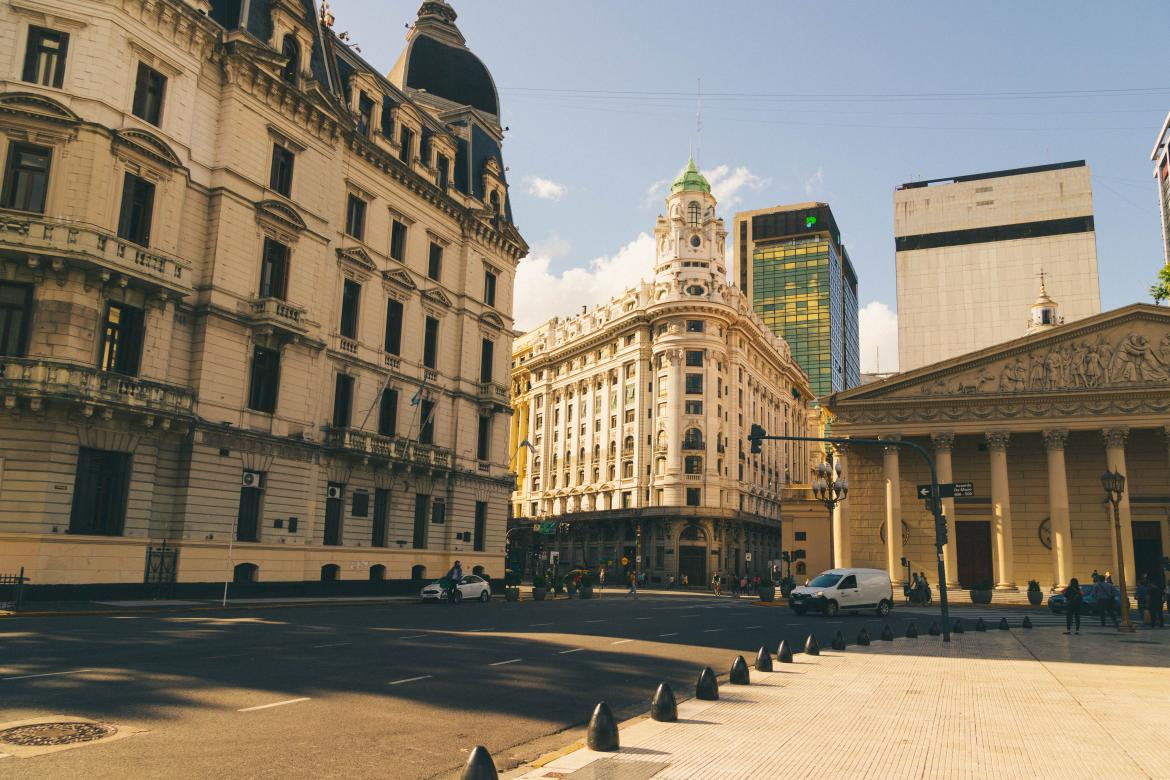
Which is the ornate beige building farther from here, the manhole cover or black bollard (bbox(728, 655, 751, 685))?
the manhole cover

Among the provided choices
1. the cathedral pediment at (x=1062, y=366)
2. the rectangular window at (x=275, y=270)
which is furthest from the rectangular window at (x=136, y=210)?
the cathedral pediment at (x=1062, y=366)

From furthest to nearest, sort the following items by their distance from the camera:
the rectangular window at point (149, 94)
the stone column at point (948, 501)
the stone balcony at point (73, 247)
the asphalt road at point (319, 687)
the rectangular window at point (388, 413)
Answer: the stone column at point (948, 501) < the rectangular window at point (388, 413) < the rectangular window at point (149, 94) < the stone balcony at point (73, 247) < the asphalt road at point (319, 687)

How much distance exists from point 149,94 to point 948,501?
44.0 meters

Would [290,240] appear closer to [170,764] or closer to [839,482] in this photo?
[839,482]

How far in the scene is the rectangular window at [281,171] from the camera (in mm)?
34344

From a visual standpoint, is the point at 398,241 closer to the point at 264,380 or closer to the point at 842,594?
the point at 264,380

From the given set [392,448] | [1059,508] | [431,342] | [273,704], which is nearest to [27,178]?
[392,448]

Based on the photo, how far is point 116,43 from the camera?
27.0 m

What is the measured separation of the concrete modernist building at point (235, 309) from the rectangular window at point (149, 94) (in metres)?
0.09

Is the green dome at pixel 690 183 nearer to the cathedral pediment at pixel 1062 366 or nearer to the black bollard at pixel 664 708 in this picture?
the cathedral pediment at pixel 1062 366

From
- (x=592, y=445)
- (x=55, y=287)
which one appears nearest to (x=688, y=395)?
(x=592, y=445)

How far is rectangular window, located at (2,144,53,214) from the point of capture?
25.3 m

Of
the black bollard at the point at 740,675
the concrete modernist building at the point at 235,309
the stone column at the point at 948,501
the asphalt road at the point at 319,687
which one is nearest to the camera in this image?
the asphalt road at the point at 319,687

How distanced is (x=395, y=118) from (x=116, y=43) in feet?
52.6
